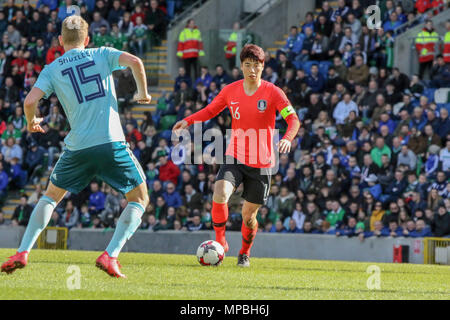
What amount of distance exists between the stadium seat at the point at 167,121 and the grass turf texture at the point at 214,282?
12138 millimetres

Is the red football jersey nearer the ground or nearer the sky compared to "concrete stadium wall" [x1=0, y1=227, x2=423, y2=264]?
nearer the sky

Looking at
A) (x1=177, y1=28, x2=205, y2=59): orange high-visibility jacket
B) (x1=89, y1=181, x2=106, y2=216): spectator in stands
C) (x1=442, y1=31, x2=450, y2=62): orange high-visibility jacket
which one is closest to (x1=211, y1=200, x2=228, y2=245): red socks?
(x1=89, y1=181, x2=106, y2=216): spectator in stands

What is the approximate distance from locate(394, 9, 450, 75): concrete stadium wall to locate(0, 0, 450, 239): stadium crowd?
20 cm

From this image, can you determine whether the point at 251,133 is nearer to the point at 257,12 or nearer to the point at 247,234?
the point at 247,234

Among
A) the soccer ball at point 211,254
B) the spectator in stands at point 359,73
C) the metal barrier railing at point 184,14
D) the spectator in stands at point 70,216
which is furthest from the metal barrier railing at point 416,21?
the soccer ball at point 211,254

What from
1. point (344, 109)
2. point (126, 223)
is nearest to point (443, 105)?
point (344, 109)

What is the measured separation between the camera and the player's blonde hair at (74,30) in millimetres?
8719

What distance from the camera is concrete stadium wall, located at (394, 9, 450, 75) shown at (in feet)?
75.7

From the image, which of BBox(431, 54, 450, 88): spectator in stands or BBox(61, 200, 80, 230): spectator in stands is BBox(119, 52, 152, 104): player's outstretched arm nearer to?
BBox(431, 54, 450, 88): spectator in stands

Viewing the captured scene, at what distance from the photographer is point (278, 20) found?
28.2 m

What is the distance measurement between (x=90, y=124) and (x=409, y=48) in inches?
622

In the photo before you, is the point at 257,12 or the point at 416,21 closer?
the point at 416,21

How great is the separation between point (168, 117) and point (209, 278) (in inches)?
610

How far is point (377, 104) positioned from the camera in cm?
2134
